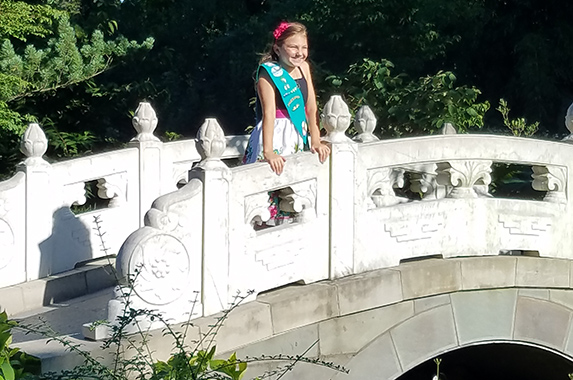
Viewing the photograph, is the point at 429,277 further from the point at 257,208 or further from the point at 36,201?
the point at 36,201

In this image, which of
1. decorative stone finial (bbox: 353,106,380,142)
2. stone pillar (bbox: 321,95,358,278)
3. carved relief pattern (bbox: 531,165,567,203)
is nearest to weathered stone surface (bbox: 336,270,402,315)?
stone pillar (bbox: 321,95,358,278)

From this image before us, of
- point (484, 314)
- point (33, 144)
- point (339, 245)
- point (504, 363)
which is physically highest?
point (33, 144)

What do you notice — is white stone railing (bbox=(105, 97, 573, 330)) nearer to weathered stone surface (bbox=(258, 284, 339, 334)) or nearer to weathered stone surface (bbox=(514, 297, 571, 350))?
weathered stone surface (bbox=(258, 284, 339, 334))

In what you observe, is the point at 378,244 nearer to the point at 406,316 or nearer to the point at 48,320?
the point at 406,316

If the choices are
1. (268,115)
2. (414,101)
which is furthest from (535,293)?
(414,101)

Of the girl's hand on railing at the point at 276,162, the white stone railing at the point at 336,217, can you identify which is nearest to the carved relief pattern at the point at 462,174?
the white stone railing at the point at 336,217

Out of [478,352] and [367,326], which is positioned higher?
[367,326]

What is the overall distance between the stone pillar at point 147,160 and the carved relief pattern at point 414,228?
2028 millimetres

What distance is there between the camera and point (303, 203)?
17.3ft

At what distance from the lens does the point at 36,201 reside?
5930mm

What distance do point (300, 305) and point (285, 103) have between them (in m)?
1.13

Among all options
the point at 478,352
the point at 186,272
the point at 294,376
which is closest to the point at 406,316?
the point at 294,376

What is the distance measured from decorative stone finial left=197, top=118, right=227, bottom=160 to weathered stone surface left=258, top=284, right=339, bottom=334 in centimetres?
83

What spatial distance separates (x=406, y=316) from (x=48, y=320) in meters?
2.06
